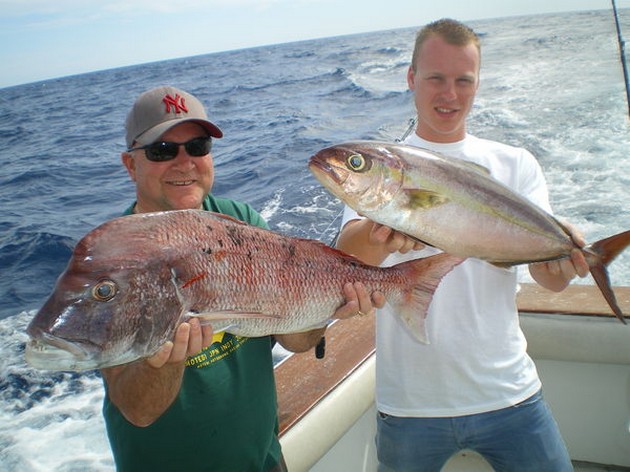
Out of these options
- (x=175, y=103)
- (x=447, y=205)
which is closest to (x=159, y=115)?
(x=175, y=103)

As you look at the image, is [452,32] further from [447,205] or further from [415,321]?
[415,321]

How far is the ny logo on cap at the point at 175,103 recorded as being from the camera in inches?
85.4

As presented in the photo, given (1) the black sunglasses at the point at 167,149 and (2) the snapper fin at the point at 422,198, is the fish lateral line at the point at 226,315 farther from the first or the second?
(1) the black sunglasses at the point at 167,149

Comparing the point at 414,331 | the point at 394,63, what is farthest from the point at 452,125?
the point at 394,63

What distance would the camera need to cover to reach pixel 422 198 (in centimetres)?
188

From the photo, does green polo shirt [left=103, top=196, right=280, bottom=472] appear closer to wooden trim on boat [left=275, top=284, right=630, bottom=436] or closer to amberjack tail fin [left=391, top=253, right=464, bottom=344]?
wooden trim on boat [left=275, top=284, right=630, bottom=436]

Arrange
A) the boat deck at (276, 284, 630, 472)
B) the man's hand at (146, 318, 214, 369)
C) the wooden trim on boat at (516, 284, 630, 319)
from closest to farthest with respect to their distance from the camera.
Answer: the man's hand at (146, 318, 214, 369), the boat deck at (276, 284, 630, 472), the wooden trim on boat at (516, 284, 630, 319)

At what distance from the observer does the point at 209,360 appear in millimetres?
1956

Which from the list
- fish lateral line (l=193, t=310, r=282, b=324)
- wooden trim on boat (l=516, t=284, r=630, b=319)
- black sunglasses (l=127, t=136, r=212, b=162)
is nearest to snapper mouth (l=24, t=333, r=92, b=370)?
fish lateral line (l=193, t=310, r=282, b=324)

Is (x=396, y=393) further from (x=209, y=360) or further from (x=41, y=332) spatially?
(x=41, y=332)

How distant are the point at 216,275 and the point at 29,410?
4.05 m

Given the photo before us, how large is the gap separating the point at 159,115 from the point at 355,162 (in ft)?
3.07

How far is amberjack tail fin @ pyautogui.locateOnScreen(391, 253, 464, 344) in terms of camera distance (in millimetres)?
1965

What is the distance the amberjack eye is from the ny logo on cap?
834mm
